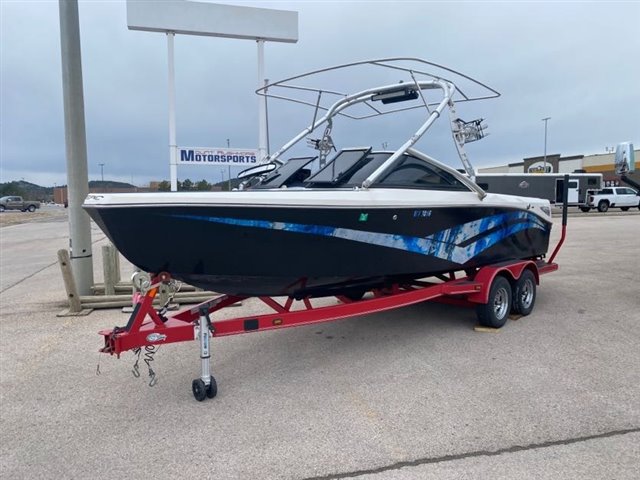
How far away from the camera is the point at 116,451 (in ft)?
10.3

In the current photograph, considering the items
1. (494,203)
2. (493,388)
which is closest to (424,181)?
(494,203)

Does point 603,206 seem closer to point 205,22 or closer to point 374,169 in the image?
point 205,22

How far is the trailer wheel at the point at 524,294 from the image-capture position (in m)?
6.13

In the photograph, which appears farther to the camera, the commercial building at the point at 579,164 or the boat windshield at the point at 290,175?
the commercial building at the point at 579,164

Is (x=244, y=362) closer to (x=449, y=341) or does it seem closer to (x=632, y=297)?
(x=449, y=341)

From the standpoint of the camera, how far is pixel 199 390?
12.5 feet

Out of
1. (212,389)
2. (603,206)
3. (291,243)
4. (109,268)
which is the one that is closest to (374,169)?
(291,243)

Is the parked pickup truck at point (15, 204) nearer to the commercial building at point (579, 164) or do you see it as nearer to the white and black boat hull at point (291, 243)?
the commercial building at point (579, 164)

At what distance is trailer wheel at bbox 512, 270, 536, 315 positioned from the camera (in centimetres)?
613

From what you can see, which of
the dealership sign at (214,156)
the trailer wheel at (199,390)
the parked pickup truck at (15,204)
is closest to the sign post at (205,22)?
the dealership sign at (214,156)

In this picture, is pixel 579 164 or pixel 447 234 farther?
pixel 579 164

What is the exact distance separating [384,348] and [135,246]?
2650 millimetres

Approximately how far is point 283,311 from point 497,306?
8.78 ft

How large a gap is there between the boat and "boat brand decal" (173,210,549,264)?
0.01 metres
